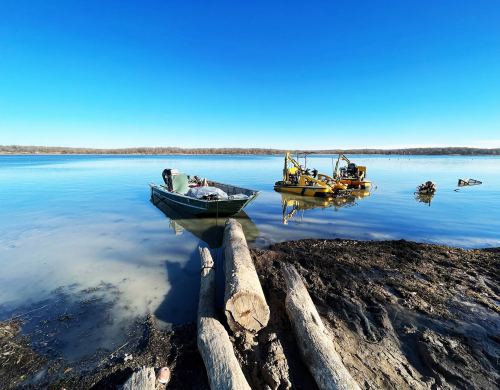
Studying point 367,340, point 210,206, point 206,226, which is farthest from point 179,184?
point 367,340

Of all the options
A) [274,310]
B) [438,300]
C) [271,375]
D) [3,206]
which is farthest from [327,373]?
[3,206]

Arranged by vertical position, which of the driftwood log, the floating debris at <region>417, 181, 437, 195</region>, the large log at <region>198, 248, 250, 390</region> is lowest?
the floating debris at <region>417, 181, 437, 195</region>

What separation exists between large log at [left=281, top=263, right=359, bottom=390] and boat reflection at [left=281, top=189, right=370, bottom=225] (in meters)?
8.37

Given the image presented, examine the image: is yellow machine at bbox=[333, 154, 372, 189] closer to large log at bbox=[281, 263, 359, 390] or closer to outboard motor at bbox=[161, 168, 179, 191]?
outboard motor at bbox=[161, 168, 179, 191]

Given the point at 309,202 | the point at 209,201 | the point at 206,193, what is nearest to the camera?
the point at 209,201

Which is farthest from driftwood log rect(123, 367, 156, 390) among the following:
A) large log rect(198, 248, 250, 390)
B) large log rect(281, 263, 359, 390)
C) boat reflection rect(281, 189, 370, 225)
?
boat reflection rect(281, 189, 370, 225)

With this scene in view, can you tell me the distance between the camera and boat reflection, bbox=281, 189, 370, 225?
15.3m

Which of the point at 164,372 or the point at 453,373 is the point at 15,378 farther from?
the point at 453,373

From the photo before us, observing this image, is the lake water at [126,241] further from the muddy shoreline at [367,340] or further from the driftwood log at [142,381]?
the driftwood log at [142,381]

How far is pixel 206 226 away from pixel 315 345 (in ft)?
29.3

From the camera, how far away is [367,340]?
4266 millimetres

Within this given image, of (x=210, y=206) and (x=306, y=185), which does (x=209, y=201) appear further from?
(x=306, y=185)

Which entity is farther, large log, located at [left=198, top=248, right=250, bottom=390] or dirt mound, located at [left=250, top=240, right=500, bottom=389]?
dirt mound, located at [left=250, top=240, right=500, bottom=389]

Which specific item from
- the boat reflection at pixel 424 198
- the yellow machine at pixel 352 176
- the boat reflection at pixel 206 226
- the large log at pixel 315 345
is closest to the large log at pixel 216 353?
the large log at pixel 315 345
